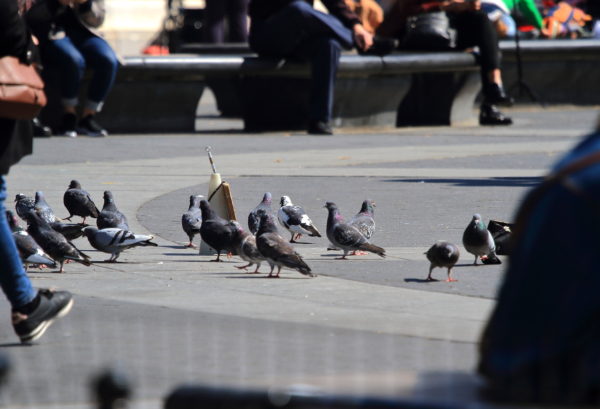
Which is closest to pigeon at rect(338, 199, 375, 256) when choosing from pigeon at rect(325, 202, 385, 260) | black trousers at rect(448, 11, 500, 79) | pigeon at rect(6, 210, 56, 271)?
pigeon at rect(325, 202, 385, 260)

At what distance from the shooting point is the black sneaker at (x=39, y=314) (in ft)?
19.7

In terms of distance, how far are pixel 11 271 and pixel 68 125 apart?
37.3ft

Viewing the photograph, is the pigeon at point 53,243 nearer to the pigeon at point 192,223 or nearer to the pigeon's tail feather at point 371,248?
the pigeon at point 192,223

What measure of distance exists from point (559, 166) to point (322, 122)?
15201 millimetres

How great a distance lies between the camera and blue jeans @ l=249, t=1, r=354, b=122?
17391mm

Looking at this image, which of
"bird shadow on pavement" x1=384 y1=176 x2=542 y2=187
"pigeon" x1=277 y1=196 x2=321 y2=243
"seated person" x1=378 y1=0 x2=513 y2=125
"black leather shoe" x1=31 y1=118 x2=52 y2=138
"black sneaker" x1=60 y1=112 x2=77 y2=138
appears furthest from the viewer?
"seated person" x1=378 y1=0 x2=513 y2=125

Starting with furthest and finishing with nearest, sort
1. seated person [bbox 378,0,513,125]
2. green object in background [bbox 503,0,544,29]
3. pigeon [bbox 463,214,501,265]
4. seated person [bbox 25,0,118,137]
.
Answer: green object in background [bbox 503,0,544,29]
seated person [bbox 378,0,513,125]
seated person [bbox 25,0,118,137]
pigeon [bbox 463,214,501,265]

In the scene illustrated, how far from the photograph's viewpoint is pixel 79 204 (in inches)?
406

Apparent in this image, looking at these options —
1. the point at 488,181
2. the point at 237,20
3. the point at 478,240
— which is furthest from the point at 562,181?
the point at 237,20

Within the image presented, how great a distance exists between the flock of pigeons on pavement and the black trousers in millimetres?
9718

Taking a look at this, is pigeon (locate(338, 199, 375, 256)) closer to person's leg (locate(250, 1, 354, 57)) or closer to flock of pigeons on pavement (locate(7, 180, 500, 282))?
flock of pigeons on pavement (locate(7, 180, 500, 282))

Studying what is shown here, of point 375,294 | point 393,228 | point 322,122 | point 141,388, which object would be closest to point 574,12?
point 322,122

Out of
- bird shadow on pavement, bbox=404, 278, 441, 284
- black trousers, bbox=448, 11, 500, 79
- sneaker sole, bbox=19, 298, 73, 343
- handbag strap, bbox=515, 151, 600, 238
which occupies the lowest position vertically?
black trousers, bbox=448, 11, 500, 79

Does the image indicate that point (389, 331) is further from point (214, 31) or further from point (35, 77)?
point (214, 31)
